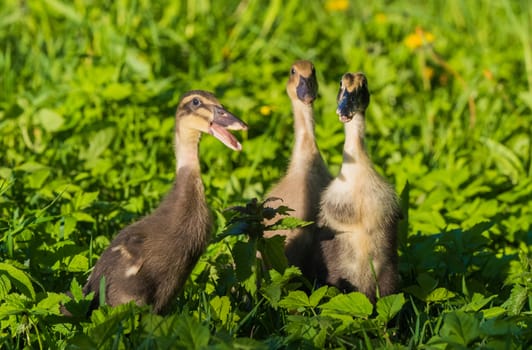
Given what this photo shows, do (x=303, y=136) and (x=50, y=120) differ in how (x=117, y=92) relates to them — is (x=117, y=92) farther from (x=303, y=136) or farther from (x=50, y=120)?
(x=303, y=136)

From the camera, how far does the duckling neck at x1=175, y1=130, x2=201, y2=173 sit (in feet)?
14.7

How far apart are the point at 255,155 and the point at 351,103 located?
86.5 inches

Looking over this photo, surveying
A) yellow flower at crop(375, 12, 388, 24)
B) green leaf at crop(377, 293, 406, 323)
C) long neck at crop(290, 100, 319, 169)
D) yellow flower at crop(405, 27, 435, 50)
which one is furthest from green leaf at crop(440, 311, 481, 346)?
yellow flower at crop(375, 12, 388, 24)

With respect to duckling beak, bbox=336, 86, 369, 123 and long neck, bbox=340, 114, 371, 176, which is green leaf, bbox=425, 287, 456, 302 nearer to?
long neck, bbox=340, 114, 371, 176

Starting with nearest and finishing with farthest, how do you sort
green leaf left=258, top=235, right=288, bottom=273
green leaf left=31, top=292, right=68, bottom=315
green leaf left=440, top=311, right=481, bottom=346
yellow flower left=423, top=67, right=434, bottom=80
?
green leaf left=440, top=311, right=481, bottom=346, green leaf left=31, top=292, right=68, bottom=315, green leaf left=258, top=235, right=288, bottom=273, yellow flower left=423, top=67, right=434, bottom=80

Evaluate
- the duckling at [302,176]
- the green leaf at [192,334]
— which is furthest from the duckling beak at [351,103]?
the green leaf at [192,334]

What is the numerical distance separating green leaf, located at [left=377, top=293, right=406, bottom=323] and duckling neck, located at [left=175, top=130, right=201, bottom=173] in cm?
104

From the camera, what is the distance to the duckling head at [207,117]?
442 cm

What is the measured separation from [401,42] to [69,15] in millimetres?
3037

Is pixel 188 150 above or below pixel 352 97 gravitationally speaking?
below

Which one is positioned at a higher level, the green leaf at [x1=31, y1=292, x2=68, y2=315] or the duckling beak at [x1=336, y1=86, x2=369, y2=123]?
the duckling beak at [x1=336, y1=86, x2=369, y2=123]

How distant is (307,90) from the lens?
5270mm

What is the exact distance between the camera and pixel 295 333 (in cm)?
386

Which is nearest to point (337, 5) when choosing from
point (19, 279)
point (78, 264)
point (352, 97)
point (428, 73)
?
point (428, 73)
